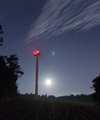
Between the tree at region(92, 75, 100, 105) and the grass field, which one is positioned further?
the tree at region(92, 75, 100, 105)

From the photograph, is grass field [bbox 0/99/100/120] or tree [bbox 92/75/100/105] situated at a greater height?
tree [bbox 92/75/100/105]

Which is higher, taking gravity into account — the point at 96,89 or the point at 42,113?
the point at 96,89

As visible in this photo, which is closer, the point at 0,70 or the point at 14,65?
the point at 0,70

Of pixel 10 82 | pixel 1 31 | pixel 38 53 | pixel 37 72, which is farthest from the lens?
pixel 38 53

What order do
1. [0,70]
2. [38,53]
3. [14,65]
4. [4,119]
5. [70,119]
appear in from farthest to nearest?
[38,53] < [14,65] < [0,70] < [70,119] < [4,119]

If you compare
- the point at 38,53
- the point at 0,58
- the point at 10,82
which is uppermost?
the point at 38,53

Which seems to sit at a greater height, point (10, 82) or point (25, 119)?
point (10, 82)

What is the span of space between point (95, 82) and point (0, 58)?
33574 millimetres

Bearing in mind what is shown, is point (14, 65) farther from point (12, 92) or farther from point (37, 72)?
point (37, 72)

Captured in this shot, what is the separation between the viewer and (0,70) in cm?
5016

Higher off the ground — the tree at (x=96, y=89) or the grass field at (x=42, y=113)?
the tree at (x=96, y=89)

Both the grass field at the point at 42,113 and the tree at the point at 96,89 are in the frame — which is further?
the tree at the point at 96,89

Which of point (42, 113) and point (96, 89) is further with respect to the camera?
point (96, 89)

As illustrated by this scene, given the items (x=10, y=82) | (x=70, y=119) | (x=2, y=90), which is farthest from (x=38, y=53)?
(x=70, y=119)
